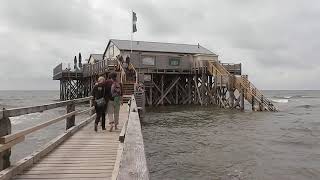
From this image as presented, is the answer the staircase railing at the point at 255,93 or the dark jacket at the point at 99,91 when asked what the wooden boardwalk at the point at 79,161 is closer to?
the dark jacket at the point at 99,91

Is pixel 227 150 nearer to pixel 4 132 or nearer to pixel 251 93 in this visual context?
pixel 4 132

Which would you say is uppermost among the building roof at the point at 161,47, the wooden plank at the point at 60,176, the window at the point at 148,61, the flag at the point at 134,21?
the flag at the point at 134,21

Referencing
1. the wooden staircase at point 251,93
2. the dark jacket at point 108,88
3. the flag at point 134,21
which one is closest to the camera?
the dark jacket at point 108,88

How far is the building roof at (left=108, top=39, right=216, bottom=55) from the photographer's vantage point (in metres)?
47.8

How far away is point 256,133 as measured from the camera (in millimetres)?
20219

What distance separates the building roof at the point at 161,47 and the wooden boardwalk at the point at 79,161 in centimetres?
3686

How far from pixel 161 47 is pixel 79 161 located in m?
43.2

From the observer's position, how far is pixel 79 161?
24.7 feet

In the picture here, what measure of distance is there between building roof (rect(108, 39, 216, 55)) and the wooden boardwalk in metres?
36.9

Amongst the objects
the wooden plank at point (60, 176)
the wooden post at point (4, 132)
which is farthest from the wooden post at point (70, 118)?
the wooden plank at point (60, 176)

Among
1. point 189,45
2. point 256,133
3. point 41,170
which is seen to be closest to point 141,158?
point 41,170

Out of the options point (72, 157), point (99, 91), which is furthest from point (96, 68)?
point (72, 157)

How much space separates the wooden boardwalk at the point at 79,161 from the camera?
6441 millimetres

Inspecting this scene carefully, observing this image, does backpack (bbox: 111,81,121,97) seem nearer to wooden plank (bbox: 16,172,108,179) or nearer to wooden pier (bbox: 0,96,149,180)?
wooden pier (bbox: 0,96,149,180)
